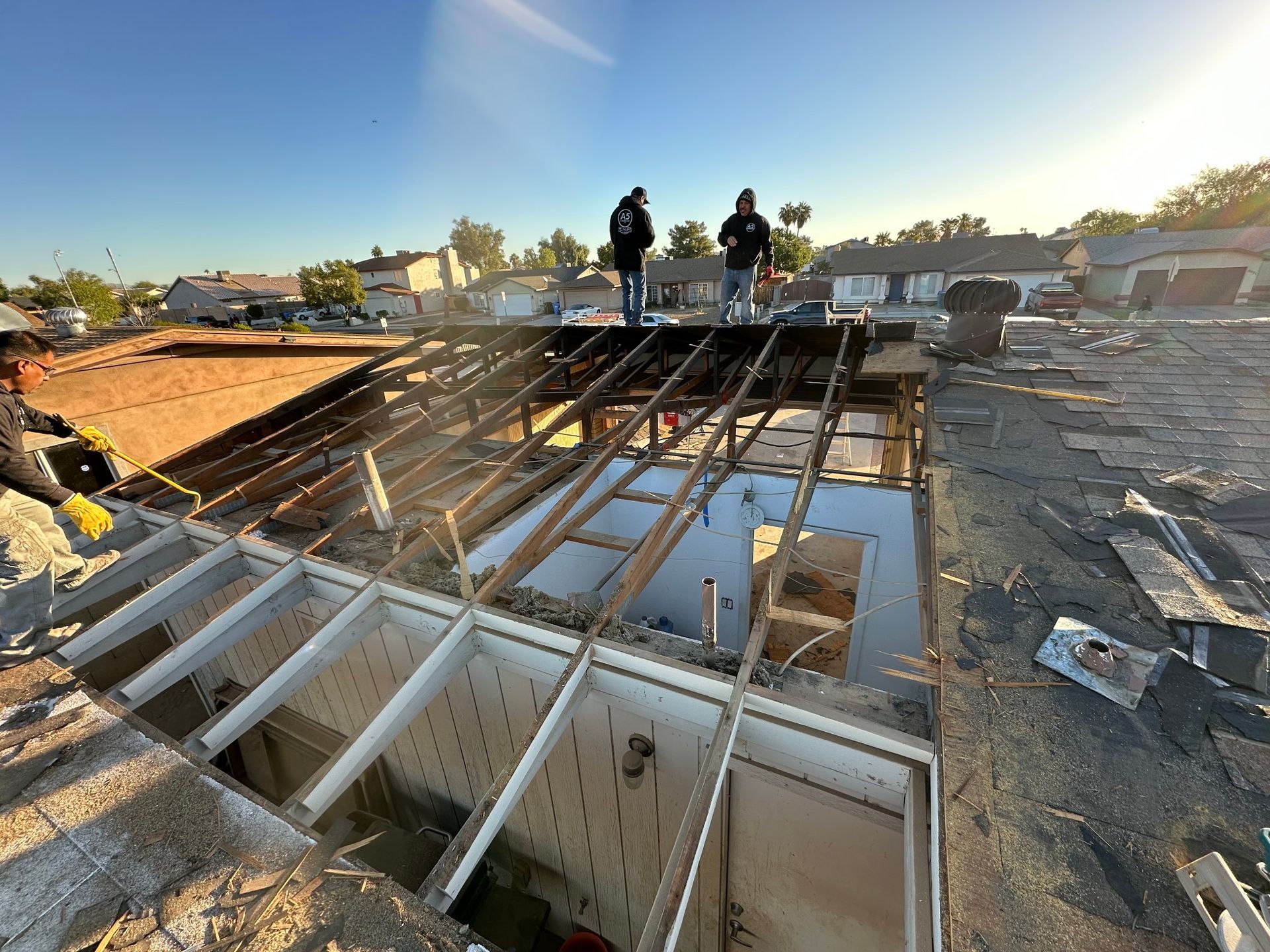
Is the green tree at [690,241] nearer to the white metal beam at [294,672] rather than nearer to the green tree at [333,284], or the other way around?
the green tree at [333,284]

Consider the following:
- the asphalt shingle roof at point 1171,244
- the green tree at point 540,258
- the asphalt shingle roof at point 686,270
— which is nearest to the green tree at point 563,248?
the green tree at point 540,258

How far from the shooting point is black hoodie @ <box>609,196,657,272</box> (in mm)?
7703

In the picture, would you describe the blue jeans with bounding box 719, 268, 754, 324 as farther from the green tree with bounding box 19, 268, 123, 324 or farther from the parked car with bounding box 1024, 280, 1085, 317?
the green tree with bounding box 19, 268, 123, 324

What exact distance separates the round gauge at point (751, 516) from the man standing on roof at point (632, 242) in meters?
3.29

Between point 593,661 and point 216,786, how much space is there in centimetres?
166

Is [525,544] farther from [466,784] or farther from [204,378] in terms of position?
[204,378]

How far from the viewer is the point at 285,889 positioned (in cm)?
165

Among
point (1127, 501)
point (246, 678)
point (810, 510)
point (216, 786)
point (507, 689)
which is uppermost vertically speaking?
point (1127, 501)

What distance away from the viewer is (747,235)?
729cm

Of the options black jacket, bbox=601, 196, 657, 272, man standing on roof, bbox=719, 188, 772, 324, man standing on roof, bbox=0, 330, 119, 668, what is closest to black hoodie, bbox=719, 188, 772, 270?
man standing on roof, bbox=719, 188, 772, 324

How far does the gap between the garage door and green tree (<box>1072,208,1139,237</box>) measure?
51.8 meters

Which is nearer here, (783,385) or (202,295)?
(783,385)

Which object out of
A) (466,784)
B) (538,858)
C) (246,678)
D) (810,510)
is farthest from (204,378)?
(810,510)

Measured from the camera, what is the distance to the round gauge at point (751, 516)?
287 inches
